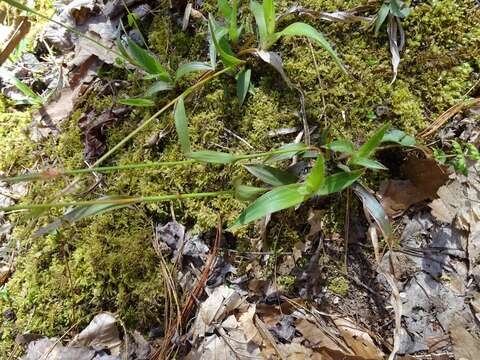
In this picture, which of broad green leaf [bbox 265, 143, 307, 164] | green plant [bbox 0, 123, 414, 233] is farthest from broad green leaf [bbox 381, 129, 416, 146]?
broad green leaf [bbox 265, 143, 307, 164]

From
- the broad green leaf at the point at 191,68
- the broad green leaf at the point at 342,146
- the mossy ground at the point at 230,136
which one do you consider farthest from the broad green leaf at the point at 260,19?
the broad green leaf at the point at 342,146

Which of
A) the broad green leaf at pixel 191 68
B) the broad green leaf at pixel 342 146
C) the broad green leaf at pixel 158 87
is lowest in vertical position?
the broad green leaf at pixel 342 146

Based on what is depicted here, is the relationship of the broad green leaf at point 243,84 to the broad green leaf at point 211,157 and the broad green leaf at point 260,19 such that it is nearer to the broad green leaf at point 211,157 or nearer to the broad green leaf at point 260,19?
the broad green leaf at point 260,19

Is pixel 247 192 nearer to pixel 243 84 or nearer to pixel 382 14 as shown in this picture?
pixel 243 84

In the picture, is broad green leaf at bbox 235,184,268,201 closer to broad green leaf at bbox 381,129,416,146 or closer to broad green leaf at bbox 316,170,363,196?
broad green leaf at bbox 316,170,363,196

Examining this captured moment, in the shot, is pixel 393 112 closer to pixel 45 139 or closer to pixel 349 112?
pixel 349 112
